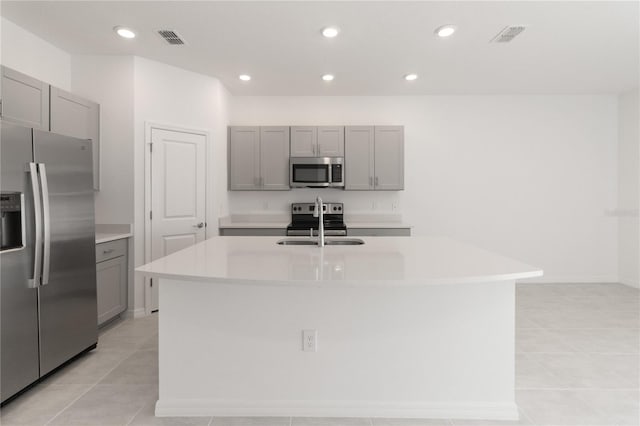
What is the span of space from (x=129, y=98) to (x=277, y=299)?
9.52 feet

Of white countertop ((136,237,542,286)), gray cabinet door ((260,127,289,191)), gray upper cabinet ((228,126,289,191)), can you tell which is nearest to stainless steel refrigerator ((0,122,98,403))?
white countertop ((136,237,542,286))

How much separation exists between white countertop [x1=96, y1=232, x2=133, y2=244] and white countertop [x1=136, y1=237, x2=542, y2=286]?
4.21 ft

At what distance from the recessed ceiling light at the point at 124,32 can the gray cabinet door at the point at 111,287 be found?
202 cm

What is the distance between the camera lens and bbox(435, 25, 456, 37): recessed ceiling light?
10.2ft

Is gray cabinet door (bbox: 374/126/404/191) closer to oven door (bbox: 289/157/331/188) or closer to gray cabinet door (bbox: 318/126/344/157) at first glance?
gray cabinet door (bbox: 318/126/344/157)

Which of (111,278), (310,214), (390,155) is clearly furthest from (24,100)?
(390,155)

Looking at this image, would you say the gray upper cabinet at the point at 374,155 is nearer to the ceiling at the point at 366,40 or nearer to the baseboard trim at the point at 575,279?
the ceiling at the point at 366,40

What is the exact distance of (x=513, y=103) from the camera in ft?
17.2

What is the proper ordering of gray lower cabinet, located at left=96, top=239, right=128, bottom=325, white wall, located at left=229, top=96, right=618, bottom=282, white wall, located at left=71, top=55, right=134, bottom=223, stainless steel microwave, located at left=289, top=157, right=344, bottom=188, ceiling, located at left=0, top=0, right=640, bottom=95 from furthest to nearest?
white wall, located at left=229, top=96, right=618, bottom=282 → stainless steel microwave, located at left=289, top=157, right=344, bottom=188 → white wall, located at left=71, top=55, right=134, bottom=223 → gray lower cabinet, located at left=96, top=239, right=128, bottom=325 → ceiling, located at left=0, top=0, right=640, bottom=95

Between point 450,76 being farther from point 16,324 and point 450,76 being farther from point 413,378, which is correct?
point 16,324

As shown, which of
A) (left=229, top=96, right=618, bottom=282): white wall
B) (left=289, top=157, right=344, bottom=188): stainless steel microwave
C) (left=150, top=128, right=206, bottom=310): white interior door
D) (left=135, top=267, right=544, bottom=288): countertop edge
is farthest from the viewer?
(left=229, top=96, right=618, bottom=282): white wall

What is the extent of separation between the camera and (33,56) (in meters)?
3.35

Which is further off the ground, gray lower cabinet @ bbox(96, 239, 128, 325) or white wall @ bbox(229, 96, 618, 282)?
white wall @ bbox(229, 96, 618, 282)

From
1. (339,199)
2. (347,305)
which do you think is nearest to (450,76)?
(339,199)
